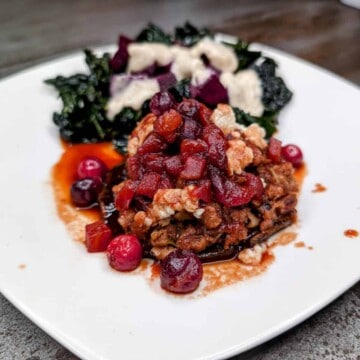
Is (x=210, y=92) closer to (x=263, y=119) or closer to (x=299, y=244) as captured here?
(x=263, y=119)

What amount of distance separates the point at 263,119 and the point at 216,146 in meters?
1.16

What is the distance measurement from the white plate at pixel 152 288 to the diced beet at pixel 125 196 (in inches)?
12.2

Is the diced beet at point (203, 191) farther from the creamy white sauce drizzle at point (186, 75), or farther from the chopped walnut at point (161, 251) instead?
the creamy white sauce drizzle at point (186, 75)

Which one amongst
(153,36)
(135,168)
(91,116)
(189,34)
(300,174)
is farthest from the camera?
(189,34)

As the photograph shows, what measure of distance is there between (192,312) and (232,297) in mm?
203

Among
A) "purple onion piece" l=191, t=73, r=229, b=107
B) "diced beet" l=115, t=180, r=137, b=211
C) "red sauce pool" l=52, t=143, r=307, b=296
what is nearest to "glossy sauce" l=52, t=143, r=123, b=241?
"red sauce pool" l=52, t=143, r=307, b=296

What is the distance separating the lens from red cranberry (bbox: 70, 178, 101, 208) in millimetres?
3332

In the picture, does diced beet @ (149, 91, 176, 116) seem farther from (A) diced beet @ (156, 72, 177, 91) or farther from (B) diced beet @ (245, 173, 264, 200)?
(A) diced beet @ (156, 72, 177, 91)

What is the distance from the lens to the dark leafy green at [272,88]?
4141mm

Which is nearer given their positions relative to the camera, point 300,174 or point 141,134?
point 141,134

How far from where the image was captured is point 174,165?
9.53ft

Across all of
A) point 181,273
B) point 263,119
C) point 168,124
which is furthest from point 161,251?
point 263,119

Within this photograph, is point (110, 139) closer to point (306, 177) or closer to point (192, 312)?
point (306, 177)

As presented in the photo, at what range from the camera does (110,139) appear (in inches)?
161
